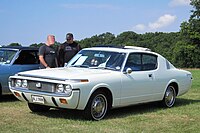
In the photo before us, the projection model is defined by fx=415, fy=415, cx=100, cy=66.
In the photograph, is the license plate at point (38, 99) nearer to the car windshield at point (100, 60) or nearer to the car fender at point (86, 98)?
the car fender at point (86, 98)

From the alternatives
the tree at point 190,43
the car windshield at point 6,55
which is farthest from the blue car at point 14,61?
the tree at point 190,43

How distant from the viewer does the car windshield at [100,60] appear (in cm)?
909

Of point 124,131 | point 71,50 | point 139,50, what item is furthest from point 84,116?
point 71,50

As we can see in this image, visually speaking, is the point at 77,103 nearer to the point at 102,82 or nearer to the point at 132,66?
the point at 102,82

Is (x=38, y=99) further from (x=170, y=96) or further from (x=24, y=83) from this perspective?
(x=170, y=96)

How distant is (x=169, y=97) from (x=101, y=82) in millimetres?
2926

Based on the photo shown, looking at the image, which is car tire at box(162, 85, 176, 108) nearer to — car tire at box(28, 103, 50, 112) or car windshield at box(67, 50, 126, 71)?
car windshield at box(67, 50, 126, 71)

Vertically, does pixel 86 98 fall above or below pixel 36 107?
above

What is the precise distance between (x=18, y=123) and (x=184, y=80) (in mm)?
5054

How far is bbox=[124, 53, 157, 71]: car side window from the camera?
934 centimetres

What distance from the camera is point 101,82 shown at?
27.1 ft

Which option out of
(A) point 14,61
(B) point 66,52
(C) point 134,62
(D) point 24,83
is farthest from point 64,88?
(A) point 14,61

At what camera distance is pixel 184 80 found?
1106 centimetres

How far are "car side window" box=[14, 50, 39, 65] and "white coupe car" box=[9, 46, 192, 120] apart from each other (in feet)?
7.77
